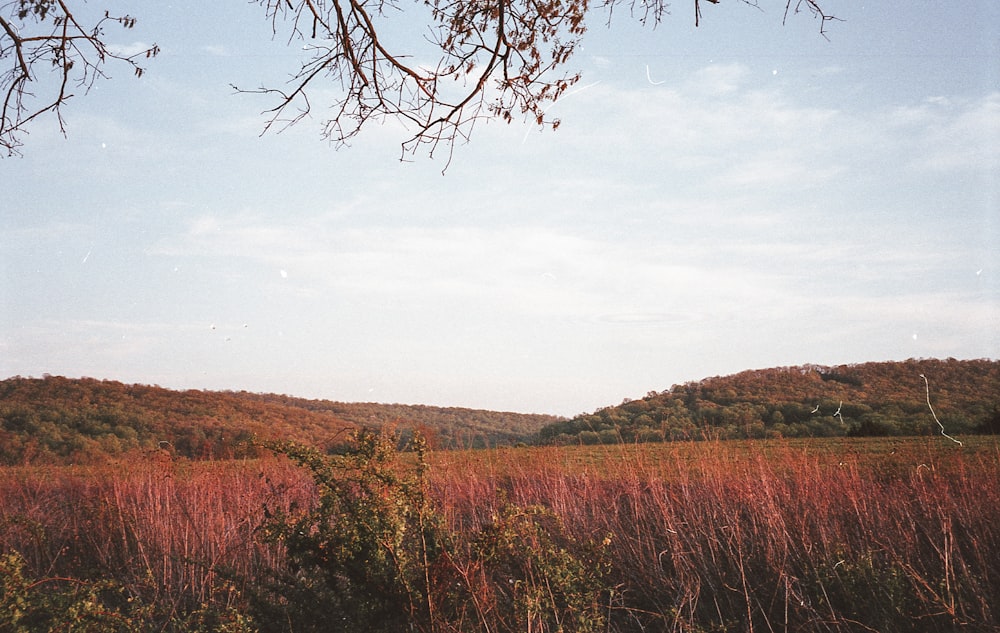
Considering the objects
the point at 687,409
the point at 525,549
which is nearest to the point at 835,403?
the point at 687,409

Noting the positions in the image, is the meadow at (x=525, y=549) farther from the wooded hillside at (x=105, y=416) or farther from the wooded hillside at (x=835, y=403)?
the wooded hillside at (x=105, y=416)

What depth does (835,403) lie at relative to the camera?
86.3 ft

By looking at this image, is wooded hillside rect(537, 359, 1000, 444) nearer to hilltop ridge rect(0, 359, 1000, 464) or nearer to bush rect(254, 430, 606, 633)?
hilltop ridge rect(0, 359, 1000, 464)

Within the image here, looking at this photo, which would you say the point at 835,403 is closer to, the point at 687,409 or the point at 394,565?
the point at 687,409

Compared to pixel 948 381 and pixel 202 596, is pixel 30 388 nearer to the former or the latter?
pixel 202 596

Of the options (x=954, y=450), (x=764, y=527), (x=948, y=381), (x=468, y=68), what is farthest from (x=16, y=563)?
(x=948, y=381)

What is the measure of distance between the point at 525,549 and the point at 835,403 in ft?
85.0

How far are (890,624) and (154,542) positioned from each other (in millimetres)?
5778

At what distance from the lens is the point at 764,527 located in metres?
5.43

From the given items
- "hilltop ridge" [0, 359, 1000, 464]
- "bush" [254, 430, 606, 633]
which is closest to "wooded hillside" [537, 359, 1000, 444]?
"hilltop ridge" [0, 359, 1000, 464]

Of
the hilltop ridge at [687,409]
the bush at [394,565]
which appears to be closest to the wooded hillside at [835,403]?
the hilltop ridge at [687,409]

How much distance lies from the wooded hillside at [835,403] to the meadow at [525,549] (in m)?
2.29

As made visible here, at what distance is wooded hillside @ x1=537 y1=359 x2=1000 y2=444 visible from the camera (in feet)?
59.5

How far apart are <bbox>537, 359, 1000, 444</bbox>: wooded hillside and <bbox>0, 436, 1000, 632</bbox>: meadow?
2.29 metres
